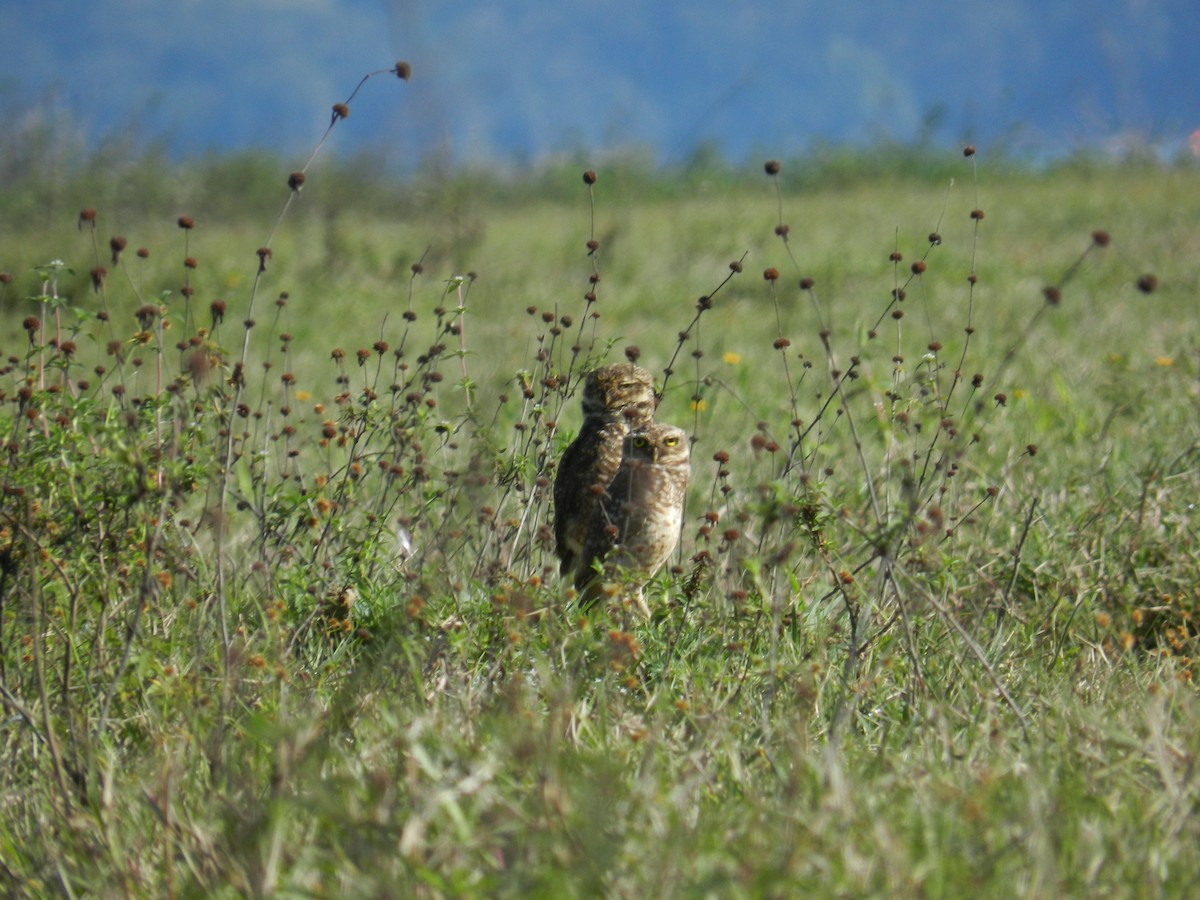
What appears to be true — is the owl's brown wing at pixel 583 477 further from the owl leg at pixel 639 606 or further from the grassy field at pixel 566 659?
the owl leg at pixel 639 606

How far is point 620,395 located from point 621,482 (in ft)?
0.90

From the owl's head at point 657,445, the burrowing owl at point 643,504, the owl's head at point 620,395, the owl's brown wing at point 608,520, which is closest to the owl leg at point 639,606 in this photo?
the burrowing owl at point 643,504

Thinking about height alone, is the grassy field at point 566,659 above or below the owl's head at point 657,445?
below

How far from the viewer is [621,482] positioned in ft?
11.4

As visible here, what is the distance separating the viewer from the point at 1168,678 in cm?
327

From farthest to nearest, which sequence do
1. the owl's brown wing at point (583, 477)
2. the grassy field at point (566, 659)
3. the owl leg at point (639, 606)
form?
the owl's brown wing at point (583, 477), the owl leg at point (639, 606), the grassy field at point (566, 659)

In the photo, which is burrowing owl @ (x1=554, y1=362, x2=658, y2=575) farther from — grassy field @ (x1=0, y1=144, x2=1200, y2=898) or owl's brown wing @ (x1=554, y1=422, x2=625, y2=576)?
grassy field @ (x1=0, y1=144, x2=1200, y2=898)

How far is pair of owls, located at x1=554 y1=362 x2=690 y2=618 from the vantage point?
11.3ft

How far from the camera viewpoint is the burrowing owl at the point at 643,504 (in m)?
3.45

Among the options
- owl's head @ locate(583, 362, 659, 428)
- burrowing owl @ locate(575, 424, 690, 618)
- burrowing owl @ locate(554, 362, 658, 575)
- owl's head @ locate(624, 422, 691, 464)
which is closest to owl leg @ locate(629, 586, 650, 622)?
burrowing owl @ locate(575, 424, 690, 618)

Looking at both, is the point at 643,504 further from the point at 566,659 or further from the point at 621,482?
the point at 566,659

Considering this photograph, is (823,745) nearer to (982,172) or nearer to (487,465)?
(487,465)

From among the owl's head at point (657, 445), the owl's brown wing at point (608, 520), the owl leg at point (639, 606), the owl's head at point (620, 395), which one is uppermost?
the owl's head at point (620, 395)

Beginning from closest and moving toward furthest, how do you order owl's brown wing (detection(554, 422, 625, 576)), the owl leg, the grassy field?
the grassy field < the owl leg < owl's brown wing (detection(554, 422, 625, 576))
